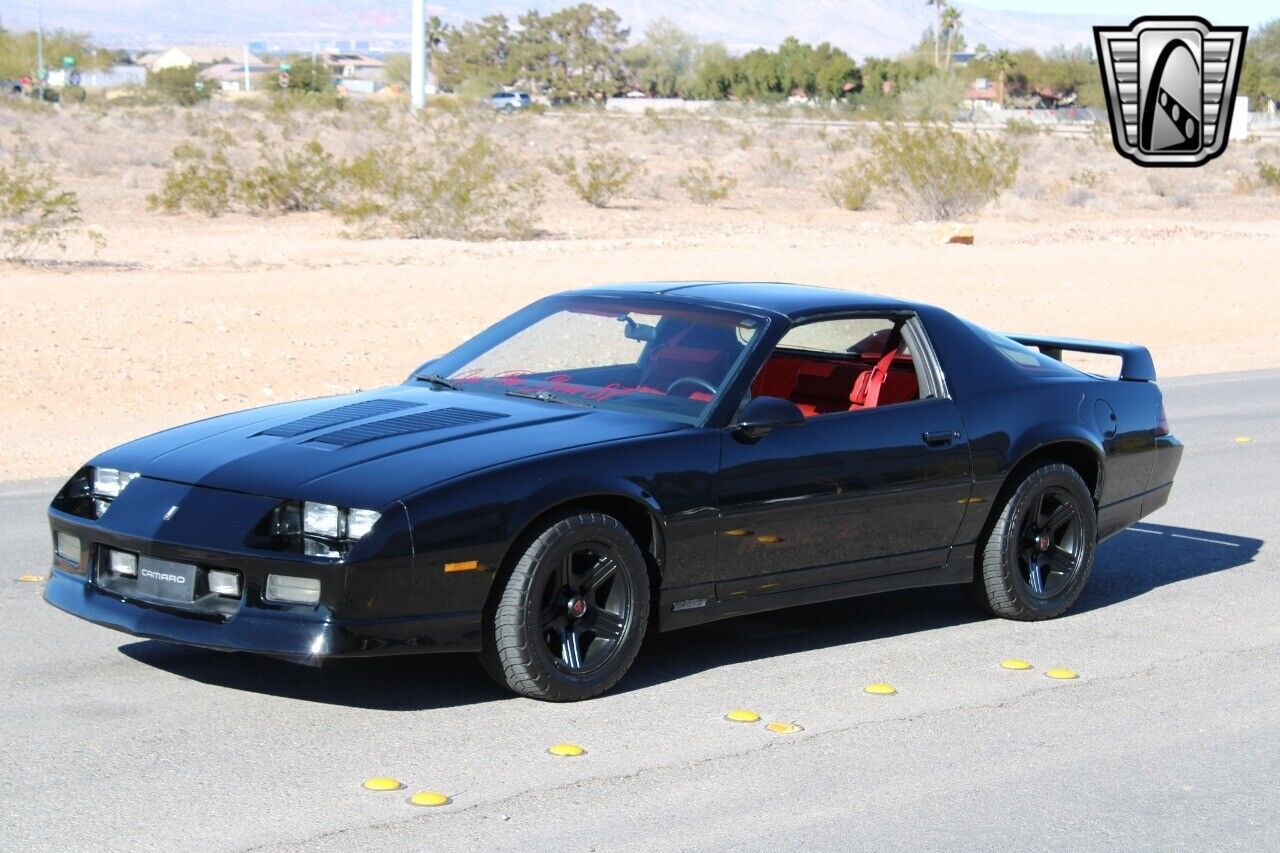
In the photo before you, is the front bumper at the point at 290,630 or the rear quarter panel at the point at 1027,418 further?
the rear quarter panel at the point at 1027,418

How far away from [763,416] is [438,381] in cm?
148

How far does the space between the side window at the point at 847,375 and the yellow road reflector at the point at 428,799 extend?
2.73m

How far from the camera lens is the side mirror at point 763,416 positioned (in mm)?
6727

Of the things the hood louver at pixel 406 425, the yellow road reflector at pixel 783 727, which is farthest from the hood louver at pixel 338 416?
the yellow road reflector at pixel 783 727

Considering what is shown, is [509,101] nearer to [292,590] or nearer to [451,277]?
[451,277]

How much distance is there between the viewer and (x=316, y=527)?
5.86 m

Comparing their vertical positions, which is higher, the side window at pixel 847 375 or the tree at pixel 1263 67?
the tree at pixel 1263 67

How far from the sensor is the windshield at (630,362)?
6.98 m

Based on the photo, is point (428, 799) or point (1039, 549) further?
point (1039, 549)

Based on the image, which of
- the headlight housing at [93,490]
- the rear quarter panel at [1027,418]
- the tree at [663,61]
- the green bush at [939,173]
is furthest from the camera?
the tree at [663,61]

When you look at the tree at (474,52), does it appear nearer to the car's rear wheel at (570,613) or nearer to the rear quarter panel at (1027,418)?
the rear quarter panel at (1027,418)

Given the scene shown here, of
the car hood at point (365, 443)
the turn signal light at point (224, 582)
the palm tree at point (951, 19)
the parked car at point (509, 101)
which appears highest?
the palm tree at point (951, 19)

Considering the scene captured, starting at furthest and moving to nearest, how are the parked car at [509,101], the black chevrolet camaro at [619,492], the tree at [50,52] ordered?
the tree at [50,52]
the parked car at [509,101]
the black chevrolet camaro at [619,492]

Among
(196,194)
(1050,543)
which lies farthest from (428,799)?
(196,194)
